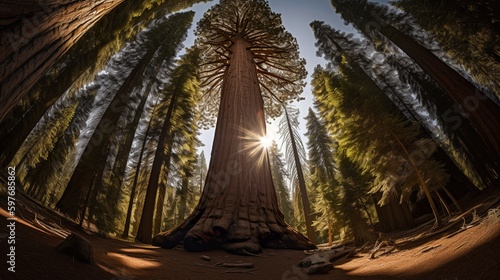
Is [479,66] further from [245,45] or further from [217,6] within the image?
[217,6]

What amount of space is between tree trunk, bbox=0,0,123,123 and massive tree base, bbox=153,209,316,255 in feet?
7.15

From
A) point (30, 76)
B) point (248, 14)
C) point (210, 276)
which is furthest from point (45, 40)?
point (248, 14)

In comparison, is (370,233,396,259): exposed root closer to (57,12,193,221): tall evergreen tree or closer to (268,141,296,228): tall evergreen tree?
(57,12,193,221): tall evergreen tree

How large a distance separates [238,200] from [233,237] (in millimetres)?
577

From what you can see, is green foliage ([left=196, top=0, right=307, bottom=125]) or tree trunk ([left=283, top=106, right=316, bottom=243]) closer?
green foliage ([left=196, top=0, right=307, bottom=125])

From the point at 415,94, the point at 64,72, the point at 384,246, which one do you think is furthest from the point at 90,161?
the point at 415,94

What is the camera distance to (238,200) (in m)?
3.11

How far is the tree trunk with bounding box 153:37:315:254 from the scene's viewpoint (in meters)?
2.69

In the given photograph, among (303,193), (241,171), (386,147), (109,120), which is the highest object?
(109,120)

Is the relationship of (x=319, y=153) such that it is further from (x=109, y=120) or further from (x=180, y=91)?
(x=109, y=120)

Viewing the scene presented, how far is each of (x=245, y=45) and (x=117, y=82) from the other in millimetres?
6035

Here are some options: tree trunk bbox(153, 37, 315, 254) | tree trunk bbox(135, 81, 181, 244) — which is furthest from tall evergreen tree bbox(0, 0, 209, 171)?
tree trunk bbox(153, 37, 315, 254)

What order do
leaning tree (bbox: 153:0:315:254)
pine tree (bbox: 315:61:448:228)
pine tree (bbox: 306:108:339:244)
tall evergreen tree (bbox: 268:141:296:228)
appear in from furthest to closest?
1. tall evergreen tree (bbox: 268:141:296:228)
2. pine tree (bbox: 306:108:339:244)
3. pine tree (bbox: 315:61:448:228)
4. leaning tree (bbox: 153:0:315:254)

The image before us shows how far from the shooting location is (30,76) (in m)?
1.19
